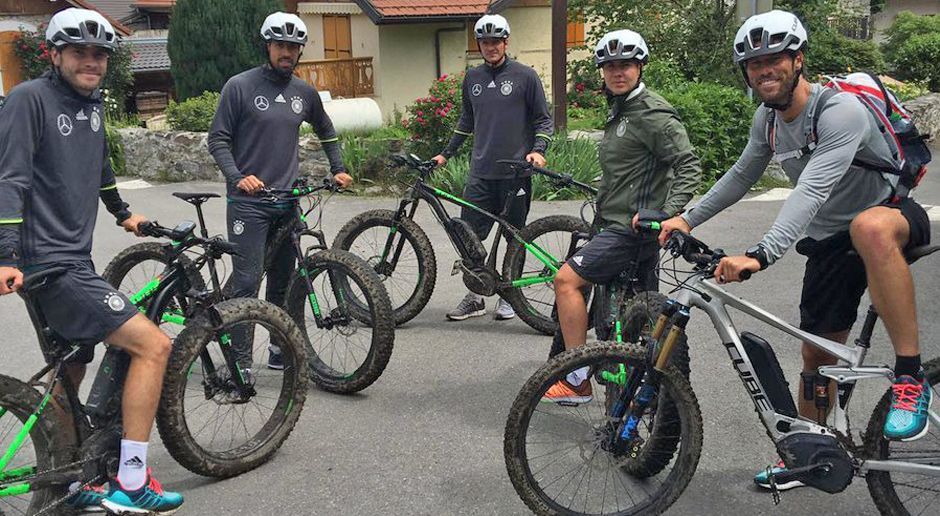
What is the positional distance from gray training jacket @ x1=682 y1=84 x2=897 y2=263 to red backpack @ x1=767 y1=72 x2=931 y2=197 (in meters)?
0.03

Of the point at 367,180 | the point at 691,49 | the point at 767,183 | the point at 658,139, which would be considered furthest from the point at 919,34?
the point at 658,139

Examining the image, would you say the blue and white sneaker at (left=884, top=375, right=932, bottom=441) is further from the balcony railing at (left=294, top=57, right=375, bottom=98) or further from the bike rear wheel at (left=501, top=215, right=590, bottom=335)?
the balcony railing at (left=294, top=57, right=375, bottom=98)

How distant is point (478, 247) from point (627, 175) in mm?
1776

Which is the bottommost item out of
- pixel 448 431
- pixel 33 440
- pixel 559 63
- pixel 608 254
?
pixel 448 431

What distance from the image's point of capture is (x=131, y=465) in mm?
3887

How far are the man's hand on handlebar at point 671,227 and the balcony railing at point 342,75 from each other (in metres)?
16.4

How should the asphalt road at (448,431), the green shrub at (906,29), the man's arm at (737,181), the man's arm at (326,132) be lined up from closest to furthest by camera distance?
the man's arm at (737,181), the asphalt road at (448,431), the man's arm at (326,132), the green shrub at (906,29)

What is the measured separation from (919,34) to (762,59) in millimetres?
26540

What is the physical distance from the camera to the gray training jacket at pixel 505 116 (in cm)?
695

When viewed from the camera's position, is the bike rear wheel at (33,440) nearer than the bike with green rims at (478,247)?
Yes

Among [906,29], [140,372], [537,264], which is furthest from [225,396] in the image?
[906,29]

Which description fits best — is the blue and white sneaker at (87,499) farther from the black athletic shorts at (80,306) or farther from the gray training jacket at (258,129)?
the gray training jacket at (258,129)

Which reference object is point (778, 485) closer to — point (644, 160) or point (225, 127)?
point (644, 160)

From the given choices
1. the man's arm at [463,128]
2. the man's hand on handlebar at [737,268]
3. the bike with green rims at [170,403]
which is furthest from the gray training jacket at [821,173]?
the man's arm at [463,128]
